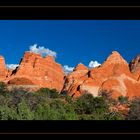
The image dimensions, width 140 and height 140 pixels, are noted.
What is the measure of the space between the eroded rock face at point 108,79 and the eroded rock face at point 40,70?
1.69 meters

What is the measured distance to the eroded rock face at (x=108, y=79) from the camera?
106ft

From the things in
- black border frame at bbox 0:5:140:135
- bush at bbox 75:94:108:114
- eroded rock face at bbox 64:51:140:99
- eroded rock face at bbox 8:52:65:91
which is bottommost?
black border frame at bbox 0:5:140:135

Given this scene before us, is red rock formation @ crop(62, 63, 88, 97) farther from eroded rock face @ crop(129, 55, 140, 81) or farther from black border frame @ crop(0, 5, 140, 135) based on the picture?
black border frame @ crop(0, 5, 140, 135)

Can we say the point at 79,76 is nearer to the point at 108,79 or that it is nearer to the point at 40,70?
the point at 108,79

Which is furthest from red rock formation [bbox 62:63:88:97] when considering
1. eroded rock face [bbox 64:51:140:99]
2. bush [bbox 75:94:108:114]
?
bush [bbox 75:94:108:114]

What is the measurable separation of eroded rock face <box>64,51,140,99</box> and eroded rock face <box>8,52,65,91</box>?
5.55ft

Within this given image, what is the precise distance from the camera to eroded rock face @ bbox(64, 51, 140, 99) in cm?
3228

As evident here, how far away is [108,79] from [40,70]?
325 inches

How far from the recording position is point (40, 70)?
38750mm
